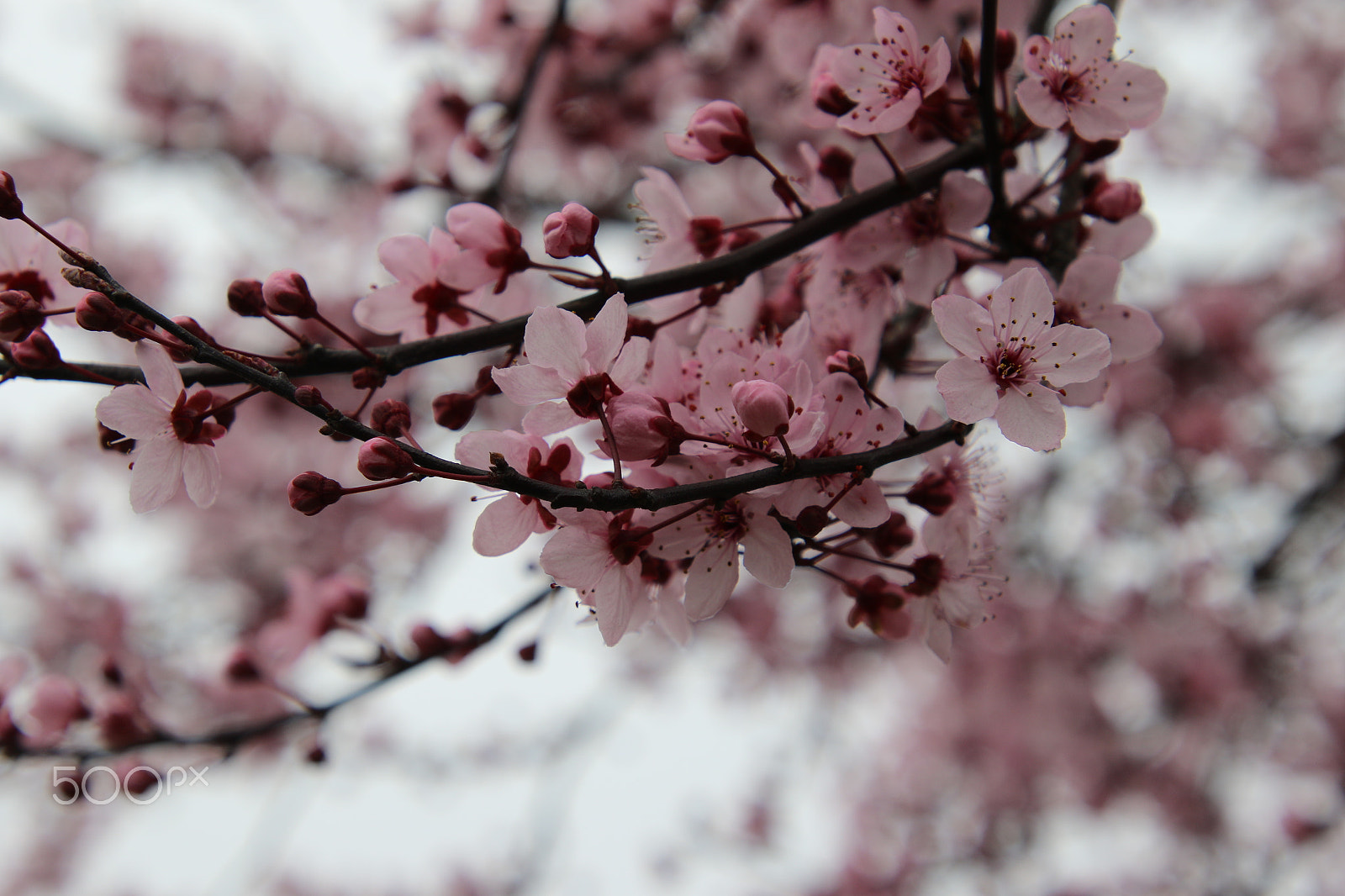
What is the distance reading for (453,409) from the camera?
112 cm

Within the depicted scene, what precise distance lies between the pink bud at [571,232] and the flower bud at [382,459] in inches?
Answer: 14.5

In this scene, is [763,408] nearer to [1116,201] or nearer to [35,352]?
[1116,201]

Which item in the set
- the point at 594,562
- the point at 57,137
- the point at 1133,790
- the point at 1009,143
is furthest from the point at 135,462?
the point at 1133,790

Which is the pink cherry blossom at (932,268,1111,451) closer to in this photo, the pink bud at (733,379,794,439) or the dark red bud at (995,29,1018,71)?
the pink bud at (733,379,794,439)

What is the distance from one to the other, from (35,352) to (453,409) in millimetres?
499

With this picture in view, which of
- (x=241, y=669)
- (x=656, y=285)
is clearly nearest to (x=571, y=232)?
(x=656, y=285)

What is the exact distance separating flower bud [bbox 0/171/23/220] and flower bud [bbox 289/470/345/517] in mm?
488

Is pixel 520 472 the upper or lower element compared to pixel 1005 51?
lower

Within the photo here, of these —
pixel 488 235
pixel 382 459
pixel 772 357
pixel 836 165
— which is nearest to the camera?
pixel 382 459

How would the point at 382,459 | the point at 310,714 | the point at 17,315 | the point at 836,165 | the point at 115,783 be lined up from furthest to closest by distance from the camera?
1. the point at 115,783
2. the point at 310,714
3. the point at 836,165
4. the point at 17,315
5. the point at 382,459

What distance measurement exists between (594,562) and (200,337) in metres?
0.58

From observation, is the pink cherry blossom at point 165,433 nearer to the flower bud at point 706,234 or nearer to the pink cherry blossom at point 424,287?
the pink cherry blossom at point 424,287

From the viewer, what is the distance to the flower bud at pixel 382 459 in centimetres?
88

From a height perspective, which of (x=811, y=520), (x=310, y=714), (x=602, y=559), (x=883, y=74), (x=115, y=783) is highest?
(x=883, y=74)
